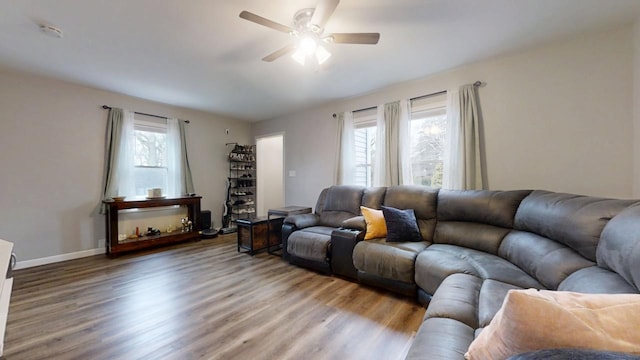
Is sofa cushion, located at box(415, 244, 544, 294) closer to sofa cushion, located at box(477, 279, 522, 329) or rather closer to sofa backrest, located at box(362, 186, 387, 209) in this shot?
sofa cushion, located at box(477, 279, 522, 329)

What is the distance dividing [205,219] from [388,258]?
Answer: 3.94 meters

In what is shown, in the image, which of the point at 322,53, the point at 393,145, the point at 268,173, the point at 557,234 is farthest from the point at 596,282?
the point at 268,173

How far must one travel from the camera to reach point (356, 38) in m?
2.01

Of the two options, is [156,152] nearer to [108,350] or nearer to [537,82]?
[108,350]

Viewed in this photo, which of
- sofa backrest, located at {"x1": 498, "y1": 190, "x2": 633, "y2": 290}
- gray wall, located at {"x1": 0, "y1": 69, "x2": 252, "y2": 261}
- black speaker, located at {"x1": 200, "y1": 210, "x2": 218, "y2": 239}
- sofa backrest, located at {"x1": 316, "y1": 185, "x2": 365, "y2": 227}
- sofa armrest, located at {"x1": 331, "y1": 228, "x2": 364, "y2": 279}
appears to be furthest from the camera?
black speaker, located at {"x1": 200, "y1": 210, "x2": 218, "y2": 239}

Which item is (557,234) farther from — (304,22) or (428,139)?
(304,22)

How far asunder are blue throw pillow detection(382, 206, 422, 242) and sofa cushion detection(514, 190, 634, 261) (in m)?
0.97

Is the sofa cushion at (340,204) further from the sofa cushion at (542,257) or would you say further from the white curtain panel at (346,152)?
the sofa cushion at (542,257)

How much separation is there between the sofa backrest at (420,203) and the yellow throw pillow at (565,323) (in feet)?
7.29

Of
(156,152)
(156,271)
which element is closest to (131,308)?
(156,271)

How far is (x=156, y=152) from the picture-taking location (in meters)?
4.47

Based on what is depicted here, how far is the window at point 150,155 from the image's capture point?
4.24 m

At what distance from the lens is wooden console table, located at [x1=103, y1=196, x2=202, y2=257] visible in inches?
145

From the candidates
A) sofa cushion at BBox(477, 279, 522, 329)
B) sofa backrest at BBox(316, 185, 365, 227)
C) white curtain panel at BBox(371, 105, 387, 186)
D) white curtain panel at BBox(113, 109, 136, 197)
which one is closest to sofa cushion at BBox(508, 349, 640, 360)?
sofa cushion at BBox(477, 279, 522, 329)
